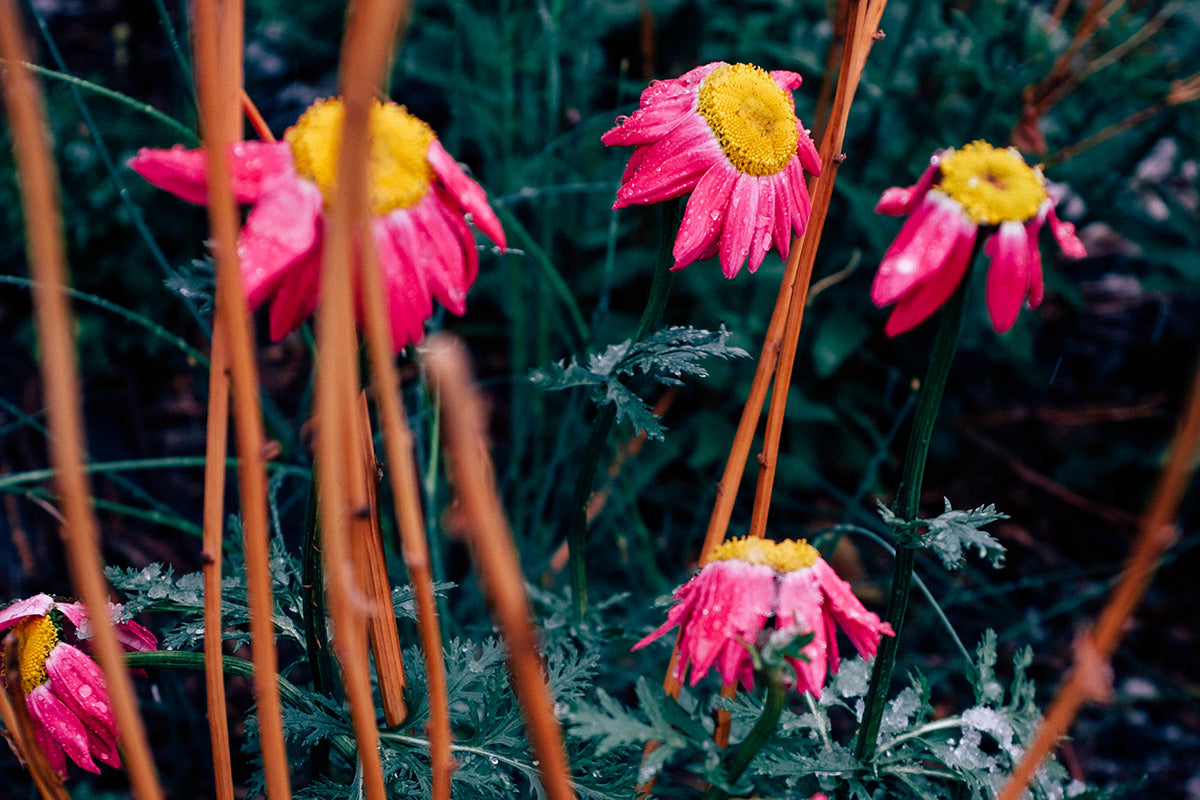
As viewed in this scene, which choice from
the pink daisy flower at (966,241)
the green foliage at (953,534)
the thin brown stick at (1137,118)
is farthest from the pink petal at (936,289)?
the thin brown stick at (1137,118)

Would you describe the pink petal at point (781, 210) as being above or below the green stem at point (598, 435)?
above

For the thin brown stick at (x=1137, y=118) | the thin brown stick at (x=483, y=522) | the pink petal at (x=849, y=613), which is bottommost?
the pink petal at (x=849, y=613)

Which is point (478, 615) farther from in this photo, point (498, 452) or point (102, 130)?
point (102, 130)

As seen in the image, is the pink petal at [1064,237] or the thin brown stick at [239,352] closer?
the thin brown stick at [239,352]

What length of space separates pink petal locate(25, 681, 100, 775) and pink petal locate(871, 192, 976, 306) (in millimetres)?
600

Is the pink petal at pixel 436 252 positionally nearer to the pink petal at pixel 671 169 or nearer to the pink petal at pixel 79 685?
the pink petal at pixel 671 169

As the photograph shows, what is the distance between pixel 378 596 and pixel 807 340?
115 centimetres

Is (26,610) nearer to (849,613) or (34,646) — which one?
(34,646)

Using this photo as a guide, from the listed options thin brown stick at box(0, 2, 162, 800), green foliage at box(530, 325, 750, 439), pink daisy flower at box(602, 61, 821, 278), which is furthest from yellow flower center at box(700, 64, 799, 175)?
thin brown stick at box(0, 2, 162, 800)

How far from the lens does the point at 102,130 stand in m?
1.58

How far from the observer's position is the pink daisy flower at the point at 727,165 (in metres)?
0.64

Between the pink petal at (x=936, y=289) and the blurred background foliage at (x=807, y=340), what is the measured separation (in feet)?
2.53

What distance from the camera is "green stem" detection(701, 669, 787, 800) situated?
1.43 ft

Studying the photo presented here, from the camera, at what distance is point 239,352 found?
0.38 m
